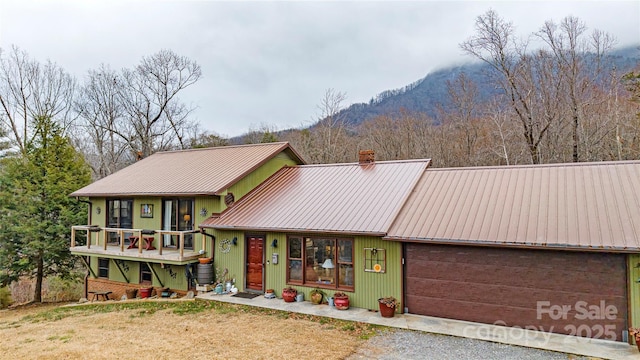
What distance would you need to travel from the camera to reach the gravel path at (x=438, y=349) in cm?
714

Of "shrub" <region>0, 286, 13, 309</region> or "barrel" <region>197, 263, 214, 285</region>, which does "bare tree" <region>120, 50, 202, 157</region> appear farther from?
"barrel" <region>197, 263, 214, 285</region>

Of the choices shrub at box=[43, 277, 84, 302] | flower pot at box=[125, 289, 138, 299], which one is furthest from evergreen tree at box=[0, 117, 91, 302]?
flower pot at box=[125, 289, 138, 299]

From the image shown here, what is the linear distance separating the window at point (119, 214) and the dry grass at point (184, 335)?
13.6 feet

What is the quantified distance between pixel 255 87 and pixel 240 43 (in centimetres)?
594

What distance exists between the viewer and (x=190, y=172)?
14680 millimetres

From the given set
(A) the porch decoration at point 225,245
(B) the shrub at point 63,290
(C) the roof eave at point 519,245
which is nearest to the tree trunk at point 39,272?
(B) the shrub at point 63,290

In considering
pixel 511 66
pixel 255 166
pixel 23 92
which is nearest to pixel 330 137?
pixel 511 66

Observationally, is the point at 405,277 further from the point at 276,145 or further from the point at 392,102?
the point at 392,102

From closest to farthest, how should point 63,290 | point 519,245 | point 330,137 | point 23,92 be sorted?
point 519,245 → point 63,290 → point 23,92 → point 330,137

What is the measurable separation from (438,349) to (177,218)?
10.0 meters

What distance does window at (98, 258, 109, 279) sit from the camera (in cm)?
1538

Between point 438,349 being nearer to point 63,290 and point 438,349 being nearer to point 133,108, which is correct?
point 63,290

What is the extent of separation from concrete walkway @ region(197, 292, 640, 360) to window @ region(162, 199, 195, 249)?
3990 mm

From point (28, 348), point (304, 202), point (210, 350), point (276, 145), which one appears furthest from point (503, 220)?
point (28, 348)
